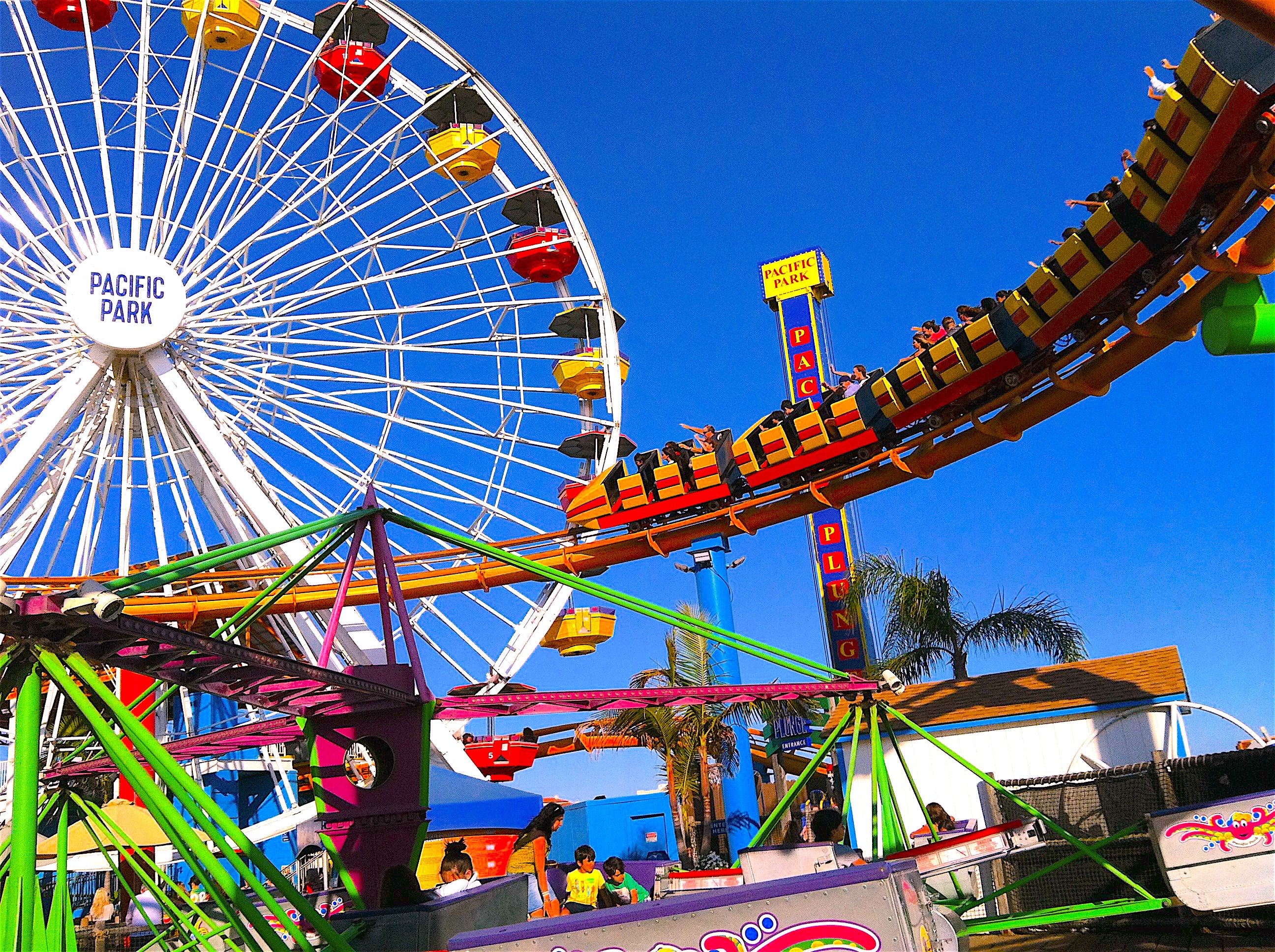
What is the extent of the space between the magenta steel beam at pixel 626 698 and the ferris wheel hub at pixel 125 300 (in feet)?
30.6

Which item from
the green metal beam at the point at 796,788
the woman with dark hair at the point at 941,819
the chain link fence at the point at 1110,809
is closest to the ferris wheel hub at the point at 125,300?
the green metal beam at the point at 796,788

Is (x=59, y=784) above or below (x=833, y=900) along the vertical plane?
above

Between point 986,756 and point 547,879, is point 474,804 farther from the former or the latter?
point 547,879

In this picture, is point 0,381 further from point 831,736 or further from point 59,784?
point 831,736

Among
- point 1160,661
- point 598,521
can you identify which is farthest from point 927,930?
point 598,521

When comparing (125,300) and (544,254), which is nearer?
(125,300)

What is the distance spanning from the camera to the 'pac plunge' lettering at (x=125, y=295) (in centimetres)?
1479

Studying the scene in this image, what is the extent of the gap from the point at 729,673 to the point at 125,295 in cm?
961

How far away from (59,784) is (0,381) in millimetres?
9664

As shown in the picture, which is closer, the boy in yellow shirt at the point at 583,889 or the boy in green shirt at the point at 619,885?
the boy in yellow shirt at the point at 583,889

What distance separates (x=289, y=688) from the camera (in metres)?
6.42

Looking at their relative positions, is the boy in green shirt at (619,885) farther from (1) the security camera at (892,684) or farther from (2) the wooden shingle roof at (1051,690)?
(2) the wooden shingle roof at (1051,690)

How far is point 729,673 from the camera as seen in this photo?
46.3 feet

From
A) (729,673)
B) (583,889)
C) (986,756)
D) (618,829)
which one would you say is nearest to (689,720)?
(729,673)
